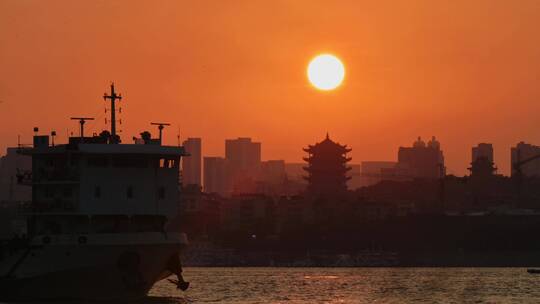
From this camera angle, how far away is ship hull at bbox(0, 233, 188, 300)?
102 meters

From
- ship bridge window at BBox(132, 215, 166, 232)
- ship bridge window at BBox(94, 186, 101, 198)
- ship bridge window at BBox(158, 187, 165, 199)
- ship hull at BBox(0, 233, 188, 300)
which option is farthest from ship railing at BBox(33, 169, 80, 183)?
ship bridge window at BBox(158, 187, 165, 199)

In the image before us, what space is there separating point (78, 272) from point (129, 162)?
10126 mm

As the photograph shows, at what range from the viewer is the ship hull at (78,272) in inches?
4033

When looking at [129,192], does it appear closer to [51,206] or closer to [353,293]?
[51,206]

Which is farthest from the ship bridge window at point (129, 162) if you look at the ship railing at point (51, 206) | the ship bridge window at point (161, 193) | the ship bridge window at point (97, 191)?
the ship railing at point (51, 206)

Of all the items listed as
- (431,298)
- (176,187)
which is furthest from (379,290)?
(176,187)

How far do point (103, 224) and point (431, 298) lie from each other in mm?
36623

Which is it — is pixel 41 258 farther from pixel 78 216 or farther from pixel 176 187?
pixel 176 187

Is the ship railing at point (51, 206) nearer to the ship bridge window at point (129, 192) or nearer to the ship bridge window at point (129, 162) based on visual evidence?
the ship bridge window at point (129, 192)

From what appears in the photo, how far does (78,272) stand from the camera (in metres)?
102

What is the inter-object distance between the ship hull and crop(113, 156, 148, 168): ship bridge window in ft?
21.9

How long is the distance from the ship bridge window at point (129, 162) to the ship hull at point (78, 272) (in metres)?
6.69

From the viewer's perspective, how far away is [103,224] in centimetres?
10600

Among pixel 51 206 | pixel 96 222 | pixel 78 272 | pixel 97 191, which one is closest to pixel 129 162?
pixel 97 191
